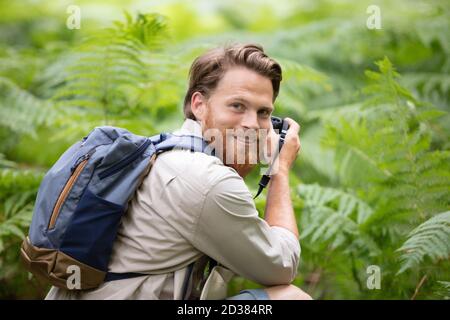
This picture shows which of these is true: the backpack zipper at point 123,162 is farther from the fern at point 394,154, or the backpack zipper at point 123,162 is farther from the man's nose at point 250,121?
the fern at point 394,154

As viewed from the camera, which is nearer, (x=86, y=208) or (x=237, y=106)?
(x=86, y=208)

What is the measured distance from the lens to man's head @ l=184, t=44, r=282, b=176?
7.39 feet

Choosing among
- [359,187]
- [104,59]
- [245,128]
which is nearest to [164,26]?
[104,59]

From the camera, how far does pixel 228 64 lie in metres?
2.31

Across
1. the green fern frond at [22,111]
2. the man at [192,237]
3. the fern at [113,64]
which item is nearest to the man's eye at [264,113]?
the man at [192,237]

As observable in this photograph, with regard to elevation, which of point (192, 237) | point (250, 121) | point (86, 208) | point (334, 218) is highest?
point (250, 121)

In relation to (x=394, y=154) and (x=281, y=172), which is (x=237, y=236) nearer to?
(x=281, y=172)

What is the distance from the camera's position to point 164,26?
343 centimetres

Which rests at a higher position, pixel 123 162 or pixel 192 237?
pixel 123 162

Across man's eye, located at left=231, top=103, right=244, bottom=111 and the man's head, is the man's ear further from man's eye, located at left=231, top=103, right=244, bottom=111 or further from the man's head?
man's eye, located at left=231, top=103, right=244, bottom=111

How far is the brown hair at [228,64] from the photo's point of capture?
2293mm

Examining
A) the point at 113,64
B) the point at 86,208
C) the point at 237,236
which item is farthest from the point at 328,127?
the point at 86,208

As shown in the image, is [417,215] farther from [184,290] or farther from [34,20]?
[34,20]

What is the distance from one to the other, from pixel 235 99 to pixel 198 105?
0.19m
